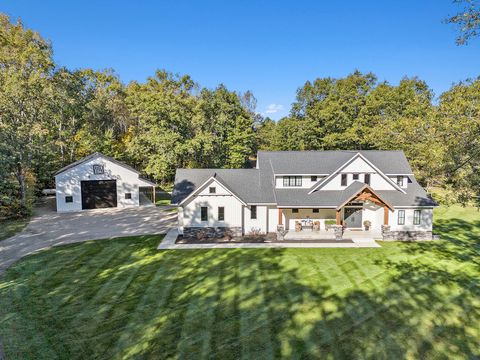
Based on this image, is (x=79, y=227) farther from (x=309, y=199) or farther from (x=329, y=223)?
(x=329, y=223)

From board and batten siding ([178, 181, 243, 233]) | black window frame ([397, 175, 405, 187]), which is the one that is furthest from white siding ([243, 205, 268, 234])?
black window frame ([397, 175, 405, 187])

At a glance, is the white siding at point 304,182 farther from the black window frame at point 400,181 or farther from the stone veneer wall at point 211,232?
the black window frame at point 400,181

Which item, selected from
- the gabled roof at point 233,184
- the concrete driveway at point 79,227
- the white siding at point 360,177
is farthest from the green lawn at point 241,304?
the white siding at point 360,177

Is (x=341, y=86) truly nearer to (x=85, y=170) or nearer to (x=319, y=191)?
(x=319, y=191)

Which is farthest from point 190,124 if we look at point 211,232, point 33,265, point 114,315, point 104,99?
point 114,315

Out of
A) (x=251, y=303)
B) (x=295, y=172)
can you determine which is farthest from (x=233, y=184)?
(x=251, y=303)
